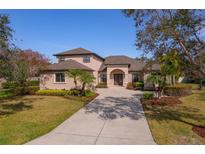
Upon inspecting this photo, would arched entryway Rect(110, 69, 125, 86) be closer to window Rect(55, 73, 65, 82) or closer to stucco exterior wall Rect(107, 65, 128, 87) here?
stucco exterior wall Rect(107, 65, 128, 87)

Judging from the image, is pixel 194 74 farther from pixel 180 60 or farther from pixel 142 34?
pixel 142 34

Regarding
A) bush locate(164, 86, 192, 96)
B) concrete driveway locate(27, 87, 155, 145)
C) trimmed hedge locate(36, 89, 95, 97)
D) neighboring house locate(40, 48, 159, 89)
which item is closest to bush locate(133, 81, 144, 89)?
neighboring house locate(40, 48, 159, 89)

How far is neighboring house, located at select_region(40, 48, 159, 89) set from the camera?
26781mm

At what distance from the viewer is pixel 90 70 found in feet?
95.8

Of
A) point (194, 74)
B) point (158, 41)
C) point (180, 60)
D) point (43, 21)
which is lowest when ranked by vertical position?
point (194, 74)

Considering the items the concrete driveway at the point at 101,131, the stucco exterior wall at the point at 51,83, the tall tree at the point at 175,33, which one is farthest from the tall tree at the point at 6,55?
the stucco exterior wall at the point at 51,83

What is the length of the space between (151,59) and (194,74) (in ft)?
7.54

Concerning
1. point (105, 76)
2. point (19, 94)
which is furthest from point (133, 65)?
point (19, 94)

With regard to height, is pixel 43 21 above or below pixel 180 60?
above

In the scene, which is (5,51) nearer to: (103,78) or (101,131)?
(101,131)

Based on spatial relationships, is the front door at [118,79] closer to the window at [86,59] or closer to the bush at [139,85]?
the bush at [139,85]

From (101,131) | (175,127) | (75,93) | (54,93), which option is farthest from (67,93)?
(175,127)

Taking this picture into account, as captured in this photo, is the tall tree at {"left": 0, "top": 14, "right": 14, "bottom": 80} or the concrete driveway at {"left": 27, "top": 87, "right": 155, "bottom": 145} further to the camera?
the tall tree at {"left": 0, "top": 14, "right": 14, "bottom": 80}

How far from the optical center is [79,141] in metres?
7.39
